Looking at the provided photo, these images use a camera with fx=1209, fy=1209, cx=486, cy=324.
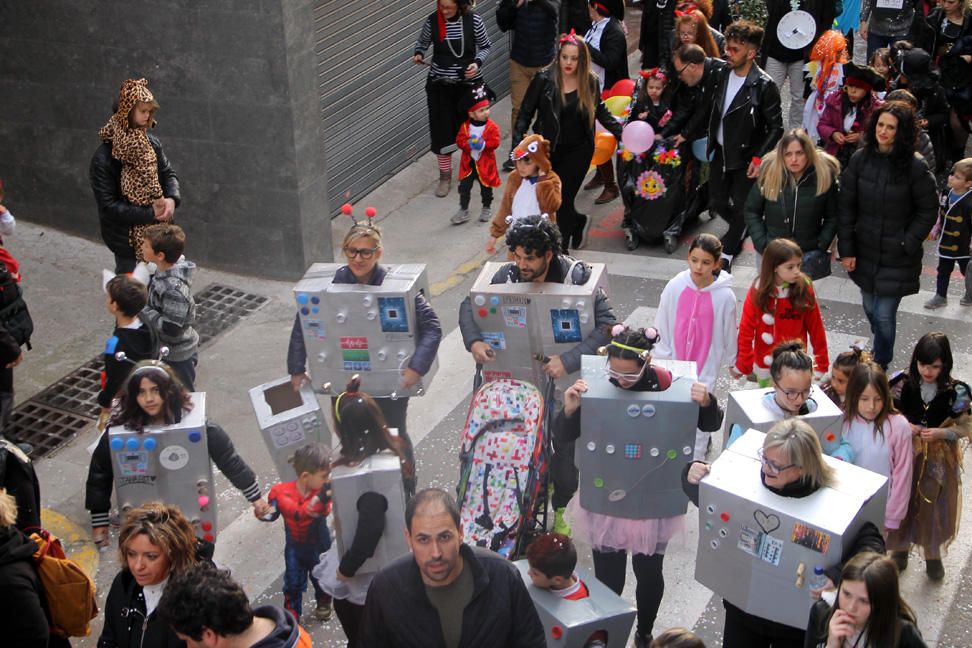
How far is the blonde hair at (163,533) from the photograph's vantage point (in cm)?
473

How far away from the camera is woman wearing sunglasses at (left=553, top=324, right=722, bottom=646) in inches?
220

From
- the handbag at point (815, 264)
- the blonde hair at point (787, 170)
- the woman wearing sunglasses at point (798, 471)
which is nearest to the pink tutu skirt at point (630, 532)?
the woman wearing sunglasses at point (798, 471)

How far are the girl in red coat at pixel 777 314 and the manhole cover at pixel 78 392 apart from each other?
4407 millimetres

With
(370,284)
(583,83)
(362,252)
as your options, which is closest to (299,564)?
(370,284)

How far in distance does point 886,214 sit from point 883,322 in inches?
30.8

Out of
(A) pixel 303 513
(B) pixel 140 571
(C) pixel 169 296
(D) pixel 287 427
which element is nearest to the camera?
(B) pixel 140 571

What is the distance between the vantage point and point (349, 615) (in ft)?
19.1

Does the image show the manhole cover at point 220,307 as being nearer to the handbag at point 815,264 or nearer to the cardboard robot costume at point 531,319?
the cardboard robot costume at point 531,319

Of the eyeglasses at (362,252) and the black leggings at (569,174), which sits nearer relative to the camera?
the eyeglasses at (362,252)

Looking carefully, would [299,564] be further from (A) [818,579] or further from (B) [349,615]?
(A) [818,579]

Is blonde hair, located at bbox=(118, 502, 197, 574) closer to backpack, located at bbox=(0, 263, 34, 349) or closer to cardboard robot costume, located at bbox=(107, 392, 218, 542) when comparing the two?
cardboard robot costume, located at bbox=(107, 392, 218, 542)

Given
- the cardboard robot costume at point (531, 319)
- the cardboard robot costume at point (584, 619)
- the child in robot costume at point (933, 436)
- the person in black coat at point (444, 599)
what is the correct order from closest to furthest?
1. the person in black coat at point (444, 599)
2. the cardboard robot costume at point (584, 619)
3. the child in robot costume at point (933, 436)
4. the cardboard robot costume at point (531, 319)

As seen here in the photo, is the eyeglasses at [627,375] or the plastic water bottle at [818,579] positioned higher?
the eyeglasses at [627,375]

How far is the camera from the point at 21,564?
4.82 metres
